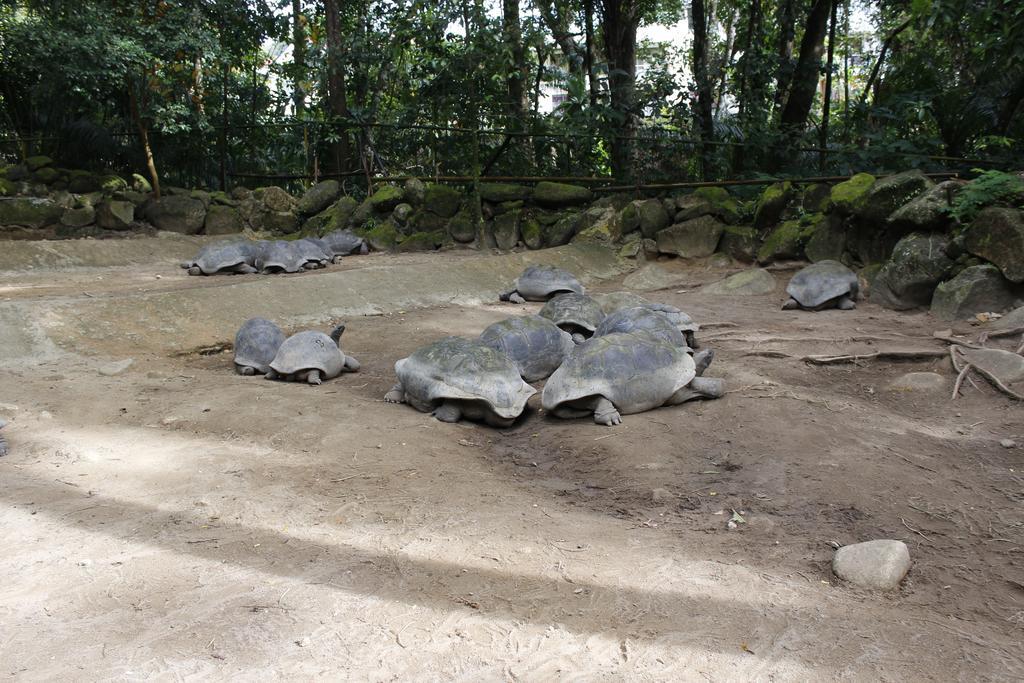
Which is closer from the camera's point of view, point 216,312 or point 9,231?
point 216,312

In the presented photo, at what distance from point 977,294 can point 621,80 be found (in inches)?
275

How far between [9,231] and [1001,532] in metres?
12.4

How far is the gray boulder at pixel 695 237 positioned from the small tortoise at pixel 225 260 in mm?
5656

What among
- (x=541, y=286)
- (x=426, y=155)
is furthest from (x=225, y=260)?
(x=541, y=286)

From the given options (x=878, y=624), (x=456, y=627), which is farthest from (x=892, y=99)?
(x=456, y=627)

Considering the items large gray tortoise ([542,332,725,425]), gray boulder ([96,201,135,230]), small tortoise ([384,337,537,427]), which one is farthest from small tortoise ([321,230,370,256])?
large gray tortoise ([542,332,725,425])

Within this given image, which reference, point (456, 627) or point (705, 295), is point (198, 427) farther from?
point (705, 295)

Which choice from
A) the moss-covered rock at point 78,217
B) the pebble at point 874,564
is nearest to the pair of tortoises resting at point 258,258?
the moss-covered rock at point 78,217

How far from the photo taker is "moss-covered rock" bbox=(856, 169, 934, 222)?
311 inches

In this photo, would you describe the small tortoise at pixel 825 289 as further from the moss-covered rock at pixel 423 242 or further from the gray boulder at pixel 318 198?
the gray boulder at pixel 318 198

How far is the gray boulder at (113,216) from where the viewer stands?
1156 centimetres

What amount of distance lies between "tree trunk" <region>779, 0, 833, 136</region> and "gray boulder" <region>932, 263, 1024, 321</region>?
17.2 feet

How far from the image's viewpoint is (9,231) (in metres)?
10.9

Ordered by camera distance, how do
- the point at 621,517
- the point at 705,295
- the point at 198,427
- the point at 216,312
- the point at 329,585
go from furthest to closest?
the point at 705,295 < the point at 216,312 < the point at 198,427 < the point at 621,517 < the point at 329,585
